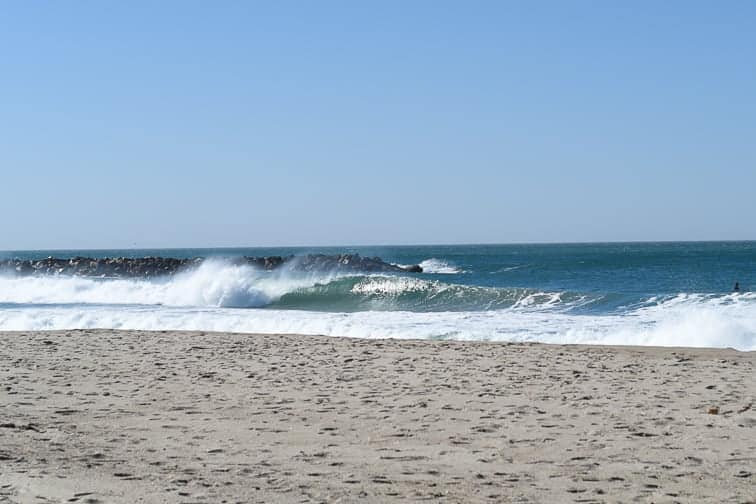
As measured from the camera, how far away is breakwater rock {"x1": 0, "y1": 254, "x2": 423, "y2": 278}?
5762 centimetres

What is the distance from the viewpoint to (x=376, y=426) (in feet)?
26.8

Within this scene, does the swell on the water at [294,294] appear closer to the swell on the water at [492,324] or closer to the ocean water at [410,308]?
the ocean water at [410,308]

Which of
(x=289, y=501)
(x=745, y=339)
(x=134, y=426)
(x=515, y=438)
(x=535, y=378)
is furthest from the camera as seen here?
(x=745, y=339)

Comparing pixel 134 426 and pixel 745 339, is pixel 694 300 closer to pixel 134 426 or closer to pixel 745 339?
pixel 745 339

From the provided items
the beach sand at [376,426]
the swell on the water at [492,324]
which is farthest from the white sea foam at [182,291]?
the beach sand at [376,426]

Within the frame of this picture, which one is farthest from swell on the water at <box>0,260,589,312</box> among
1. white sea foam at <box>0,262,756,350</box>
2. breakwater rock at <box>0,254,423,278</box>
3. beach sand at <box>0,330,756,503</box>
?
breakwater rock at <box>0,254,423,278</box>

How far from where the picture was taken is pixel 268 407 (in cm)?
925

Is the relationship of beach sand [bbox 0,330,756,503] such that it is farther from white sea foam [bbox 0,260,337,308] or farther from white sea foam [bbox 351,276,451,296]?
white sea foam [bbox 0,260,337,308]

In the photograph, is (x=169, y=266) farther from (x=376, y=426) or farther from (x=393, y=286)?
(x=376, y=426)

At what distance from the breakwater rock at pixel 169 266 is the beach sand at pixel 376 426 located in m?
42.5

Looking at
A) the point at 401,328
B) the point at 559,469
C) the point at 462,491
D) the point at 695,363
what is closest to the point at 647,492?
the point at 559,469

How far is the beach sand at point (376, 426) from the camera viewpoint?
598cm

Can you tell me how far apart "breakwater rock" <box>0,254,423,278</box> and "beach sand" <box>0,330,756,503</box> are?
4251cm

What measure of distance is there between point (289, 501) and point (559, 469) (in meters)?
2.17
